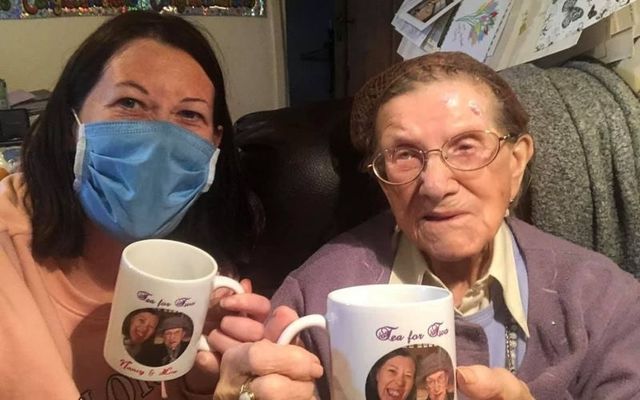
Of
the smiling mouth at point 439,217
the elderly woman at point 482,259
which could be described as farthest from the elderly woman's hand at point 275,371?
the smiling mouth at point 439,217

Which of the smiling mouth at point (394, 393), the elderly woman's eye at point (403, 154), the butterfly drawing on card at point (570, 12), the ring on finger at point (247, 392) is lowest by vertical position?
the ring on finger at point (247, 392)

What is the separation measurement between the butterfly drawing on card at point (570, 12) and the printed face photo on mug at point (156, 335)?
3.28 ft

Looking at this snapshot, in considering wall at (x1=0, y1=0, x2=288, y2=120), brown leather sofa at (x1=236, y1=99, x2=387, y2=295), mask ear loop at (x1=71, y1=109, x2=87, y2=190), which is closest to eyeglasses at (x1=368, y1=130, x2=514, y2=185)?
brown leather sofa at (x1=236, y1=99, x2=387, y2=295)

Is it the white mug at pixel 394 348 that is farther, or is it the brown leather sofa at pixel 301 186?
the brown leather sofa at pixel 301 186

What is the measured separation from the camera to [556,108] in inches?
49.8

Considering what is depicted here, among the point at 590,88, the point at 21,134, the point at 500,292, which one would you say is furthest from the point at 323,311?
the point at 21,134

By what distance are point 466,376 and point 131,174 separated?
24.2 inches

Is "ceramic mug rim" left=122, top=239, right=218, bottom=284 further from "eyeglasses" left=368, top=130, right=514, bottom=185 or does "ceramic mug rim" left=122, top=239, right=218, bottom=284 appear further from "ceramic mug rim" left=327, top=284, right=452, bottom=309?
"eyeglasses" left=368, top=130, right=514, bottom=185

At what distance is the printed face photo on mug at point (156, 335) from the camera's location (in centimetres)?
83

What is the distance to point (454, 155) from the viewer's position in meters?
1.05

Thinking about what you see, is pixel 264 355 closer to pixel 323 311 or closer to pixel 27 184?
pixel 323 311

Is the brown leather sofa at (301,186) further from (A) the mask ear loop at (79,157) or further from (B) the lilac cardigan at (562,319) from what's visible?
(A) the mask ear loop at (79,157)

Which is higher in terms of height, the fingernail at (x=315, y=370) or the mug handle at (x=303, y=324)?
the mug handle at (x=303, y=324)

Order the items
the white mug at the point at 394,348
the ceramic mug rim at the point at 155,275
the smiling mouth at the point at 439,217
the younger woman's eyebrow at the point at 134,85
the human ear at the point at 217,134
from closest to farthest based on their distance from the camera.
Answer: the white mug at the point at 394,348
the ceramic mug rim at the point at 155,275
the smiling mouth at the point at 439,217
the younger woman's eyebrow at the point at 134,85
the human ear at the point at 217,134
